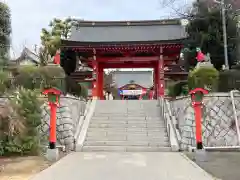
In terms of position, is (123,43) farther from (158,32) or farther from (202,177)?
(202,177)

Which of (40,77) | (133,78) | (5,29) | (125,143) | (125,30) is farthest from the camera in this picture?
(133,78)

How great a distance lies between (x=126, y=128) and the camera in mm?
14344

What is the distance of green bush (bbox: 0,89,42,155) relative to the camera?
10156 mm

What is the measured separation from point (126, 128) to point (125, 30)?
14790 mm

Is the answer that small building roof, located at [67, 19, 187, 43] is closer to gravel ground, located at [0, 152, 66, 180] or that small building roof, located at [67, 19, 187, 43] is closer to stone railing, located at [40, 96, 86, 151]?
stone railing, located at [40, 96, 86, 151]

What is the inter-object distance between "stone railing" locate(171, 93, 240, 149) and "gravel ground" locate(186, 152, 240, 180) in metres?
1.27

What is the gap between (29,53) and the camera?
32625 millimetres

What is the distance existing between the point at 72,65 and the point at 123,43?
4.85 meters

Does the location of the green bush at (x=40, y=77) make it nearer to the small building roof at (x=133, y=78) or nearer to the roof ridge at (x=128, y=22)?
the roof ridge at (x=128, y=22)

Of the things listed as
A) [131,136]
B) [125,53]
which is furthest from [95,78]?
[131,136]

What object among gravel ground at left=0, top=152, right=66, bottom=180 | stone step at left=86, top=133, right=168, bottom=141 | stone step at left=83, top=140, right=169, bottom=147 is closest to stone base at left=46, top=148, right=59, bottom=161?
gravel ground at left=0, top=152, right=66, bottom=180

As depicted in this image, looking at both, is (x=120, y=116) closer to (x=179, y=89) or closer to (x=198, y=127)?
(x=179, y=89)

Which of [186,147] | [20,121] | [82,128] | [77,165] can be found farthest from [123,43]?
[77,165]

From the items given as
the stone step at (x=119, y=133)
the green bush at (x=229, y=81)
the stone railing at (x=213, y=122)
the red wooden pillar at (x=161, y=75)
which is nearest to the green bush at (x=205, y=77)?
the green bush at (x=229, y=81)
